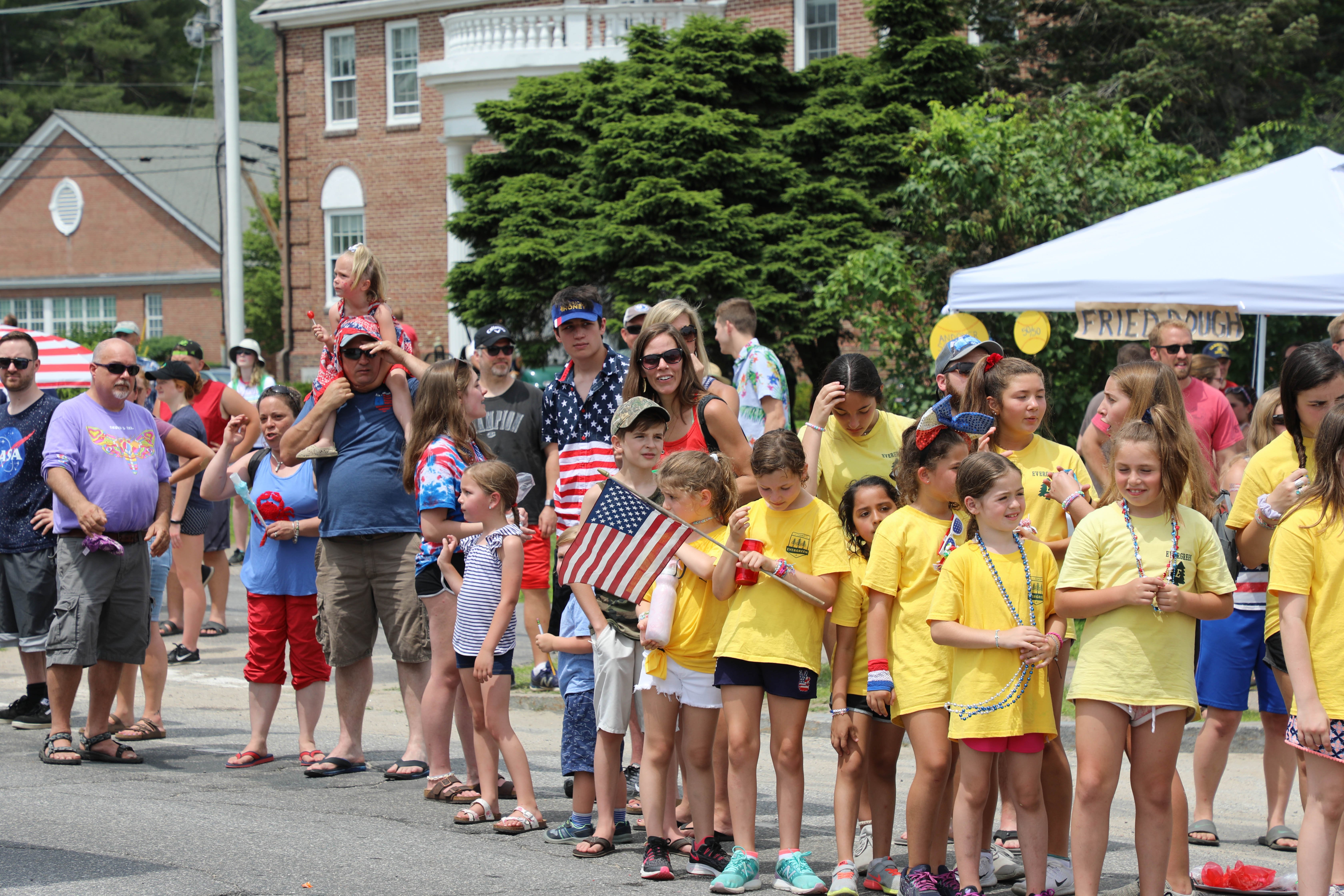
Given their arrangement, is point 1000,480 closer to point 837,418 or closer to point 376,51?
point 837,418

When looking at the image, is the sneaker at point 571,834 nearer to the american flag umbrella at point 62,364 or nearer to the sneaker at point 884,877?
the sneaker at point 884,877

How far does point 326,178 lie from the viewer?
1244 inches

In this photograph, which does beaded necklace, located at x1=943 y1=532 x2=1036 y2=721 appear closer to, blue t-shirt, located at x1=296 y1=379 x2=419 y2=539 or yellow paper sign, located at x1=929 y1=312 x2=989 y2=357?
blue t-shirt, located at x1=296 y1=379 x2=419 y2=539

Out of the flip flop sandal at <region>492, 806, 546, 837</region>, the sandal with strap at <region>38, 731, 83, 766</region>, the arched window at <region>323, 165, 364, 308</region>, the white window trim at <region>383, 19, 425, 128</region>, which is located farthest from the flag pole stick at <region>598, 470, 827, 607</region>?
the arched window at <region>323, 165, 364, 308</region>

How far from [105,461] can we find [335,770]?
2133mm

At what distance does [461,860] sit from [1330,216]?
7145 mm

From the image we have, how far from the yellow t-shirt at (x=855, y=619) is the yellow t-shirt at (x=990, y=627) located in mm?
434

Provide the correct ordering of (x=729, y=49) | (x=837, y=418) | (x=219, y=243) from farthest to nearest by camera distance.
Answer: (x=219, y=243)
(x=729, y=49)
(x=837, y=418)

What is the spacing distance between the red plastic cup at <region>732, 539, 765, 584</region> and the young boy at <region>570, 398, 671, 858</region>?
542 mm

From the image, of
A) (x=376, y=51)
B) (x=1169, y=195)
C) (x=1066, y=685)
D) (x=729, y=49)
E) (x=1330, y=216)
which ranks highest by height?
(x=376, y=51)

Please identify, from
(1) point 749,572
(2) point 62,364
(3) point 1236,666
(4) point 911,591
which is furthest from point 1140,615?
(2) point 62,364

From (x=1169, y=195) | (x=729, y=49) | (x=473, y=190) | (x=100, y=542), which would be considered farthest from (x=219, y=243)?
(x=100, y=542)

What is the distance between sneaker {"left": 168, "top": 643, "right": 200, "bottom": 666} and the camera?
1039 centimetres

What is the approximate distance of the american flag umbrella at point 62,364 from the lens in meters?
12.6
